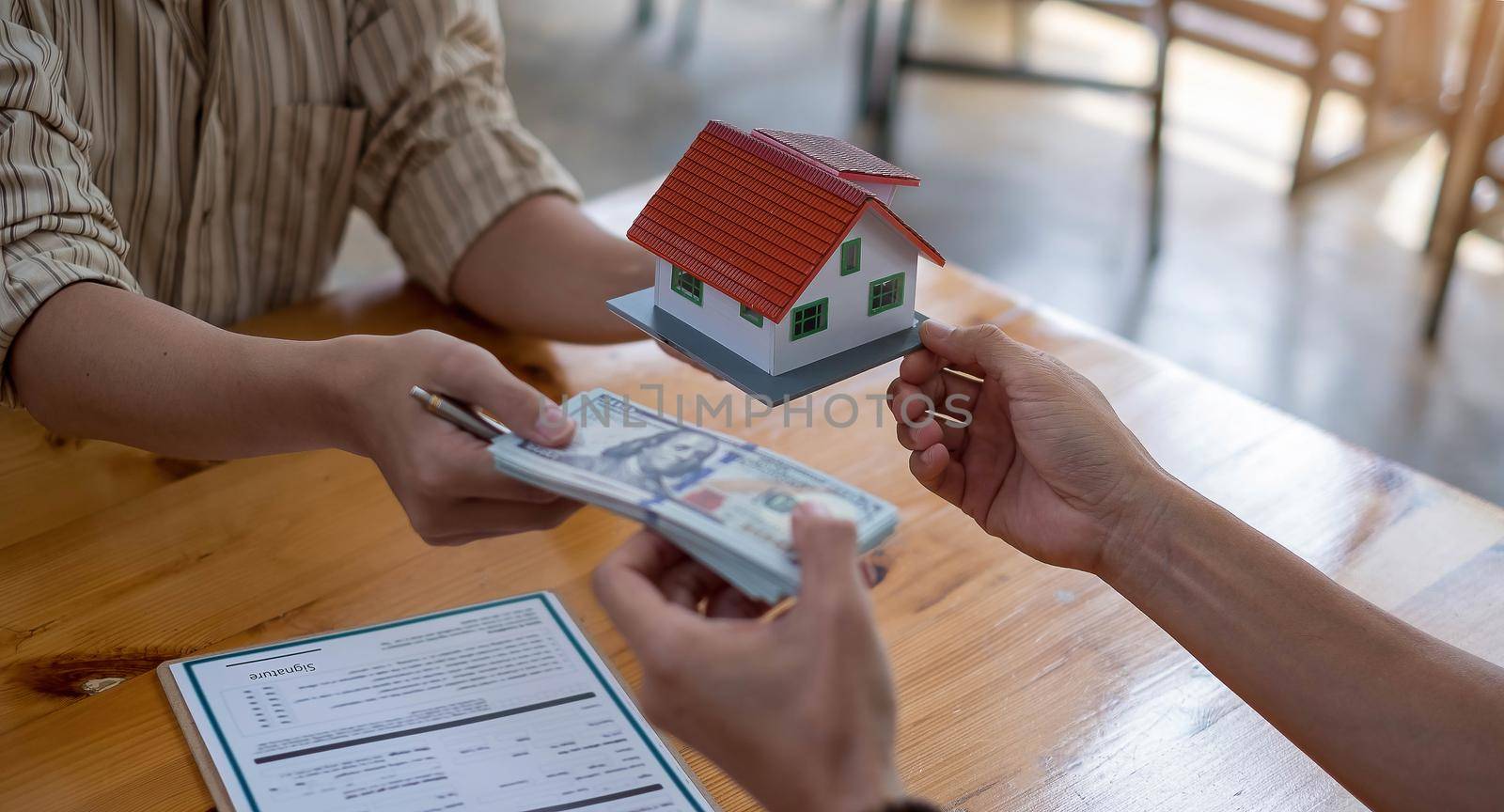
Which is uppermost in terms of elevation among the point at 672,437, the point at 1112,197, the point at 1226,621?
the point at 672,437

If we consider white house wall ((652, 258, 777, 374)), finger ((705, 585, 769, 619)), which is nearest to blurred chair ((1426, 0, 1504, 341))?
white house wall ((652, 258, 777, 374))

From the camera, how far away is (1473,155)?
313cm

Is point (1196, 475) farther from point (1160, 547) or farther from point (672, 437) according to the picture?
point (672, 437)

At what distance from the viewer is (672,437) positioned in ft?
3.22

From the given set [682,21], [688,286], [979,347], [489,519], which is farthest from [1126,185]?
[489,519]

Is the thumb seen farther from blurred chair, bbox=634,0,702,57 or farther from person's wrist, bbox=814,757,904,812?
blurred chair, bbox=634,0,702,57

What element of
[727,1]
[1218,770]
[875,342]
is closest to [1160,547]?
[1218,770]

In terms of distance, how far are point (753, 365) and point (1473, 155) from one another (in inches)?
111

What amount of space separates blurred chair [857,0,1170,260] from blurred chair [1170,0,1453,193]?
406mm

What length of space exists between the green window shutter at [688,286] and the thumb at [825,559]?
32 cm

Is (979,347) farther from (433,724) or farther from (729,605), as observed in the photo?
(433,724)

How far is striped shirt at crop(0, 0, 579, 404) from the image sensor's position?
1.23 m

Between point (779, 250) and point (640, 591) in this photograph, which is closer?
point (640, 591)

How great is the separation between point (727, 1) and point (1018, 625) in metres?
4.35
